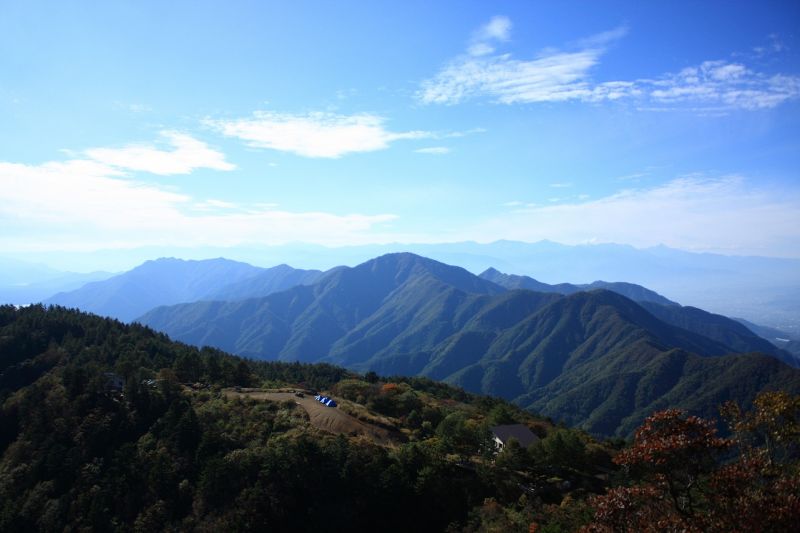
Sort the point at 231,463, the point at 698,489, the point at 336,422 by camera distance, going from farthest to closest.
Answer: the point at 336,422 → the point at 231,463 → the point at 698,489

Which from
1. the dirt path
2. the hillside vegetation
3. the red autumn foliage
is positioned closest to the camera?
the red autumn foliage

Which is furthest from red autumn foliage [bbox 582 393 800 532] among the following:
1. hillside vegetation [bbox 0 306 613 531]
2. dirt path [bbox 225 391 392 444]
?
dirt path [bbox 225 391 392 444]

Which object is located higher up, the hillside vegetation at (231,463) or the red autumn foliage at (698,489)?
the red autumn foliage at (698,489)

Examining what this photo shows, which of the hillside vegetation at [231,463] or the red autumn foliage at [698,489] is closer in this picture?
the red autumn foliage at [698,489]

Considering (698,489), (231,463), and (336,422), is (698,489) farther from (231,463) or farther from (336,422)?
(336,422)

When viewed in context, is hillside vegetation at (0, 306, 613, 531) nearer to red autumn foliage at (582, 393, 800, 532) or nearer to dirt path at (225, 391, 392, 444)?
dirt path at (225, 391, 392, 444)

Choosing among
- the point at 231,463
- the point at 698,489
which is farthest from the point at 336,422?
the point at 698,489

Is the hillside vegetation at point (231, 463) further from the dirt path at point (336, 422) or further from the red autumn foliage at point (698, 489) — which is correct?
the red autumn foliage at point (698, 489)

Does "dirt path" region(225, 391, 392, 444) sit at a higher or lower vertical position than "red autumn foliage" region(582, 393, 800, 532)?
lower

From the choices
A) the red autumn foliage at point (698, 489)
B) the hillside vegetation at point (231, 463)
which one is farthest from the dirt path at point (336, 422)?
the red autumn foliage at point (698, 489)

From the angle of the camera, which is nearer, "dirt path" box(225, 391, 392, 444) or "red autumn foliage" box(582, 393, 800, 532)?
"red autumn foliage" box(582, 393, 800, 532)

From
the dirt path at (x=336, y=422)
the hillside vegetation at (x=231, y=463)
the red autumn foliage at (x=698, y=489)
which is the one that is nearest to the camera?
the red autumn foliage at (x=698, y=489)

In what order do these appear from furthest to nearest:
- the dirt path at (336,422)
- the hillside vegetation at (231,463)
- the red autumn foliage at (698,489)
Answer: the dirt path at (336,422)
the hillside vegetation at (231,463)
the red autumn foliage at (698,489)

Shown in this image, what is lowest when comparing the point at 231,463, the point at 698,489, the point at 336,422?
the point at 231,463
